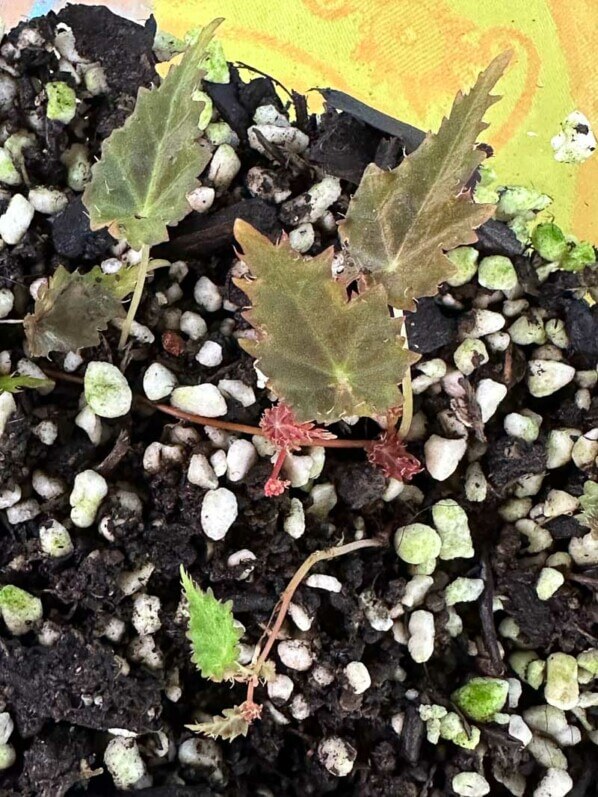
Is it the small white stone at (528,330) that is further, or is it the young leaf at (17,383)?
the small white stone at (528,330)

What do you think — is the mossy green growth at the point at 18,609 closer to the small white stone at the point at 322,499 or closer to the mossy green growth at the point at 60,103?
the small white stone at the point at 322,499

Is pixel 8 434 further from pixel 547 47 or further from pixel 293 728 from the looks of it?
pixel 547 47

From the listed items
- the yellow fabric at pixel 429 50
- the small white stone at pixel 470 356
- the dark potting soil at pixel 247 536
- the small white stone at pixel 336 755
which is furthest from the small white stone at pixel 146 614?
the yellow fabric at pixel 429 50

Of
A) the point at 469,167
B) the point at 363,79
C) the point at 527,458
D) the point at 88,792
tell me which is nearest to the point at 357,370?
the point at 469,167

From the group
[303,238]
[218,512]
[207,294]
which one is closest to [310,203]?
[303,238]

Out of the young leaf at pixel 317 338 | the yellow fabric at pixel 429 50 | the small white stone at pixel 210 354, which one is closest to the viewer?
the young leaf at pixel 317 338

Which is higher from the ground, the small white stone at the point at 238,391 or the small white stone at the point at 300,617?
the small white stone at the point at 238,391

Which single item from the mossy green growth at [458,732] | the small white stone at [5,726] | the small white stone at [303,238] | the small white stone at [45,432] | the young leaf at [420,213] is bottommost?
the small white stone at [5,726]
